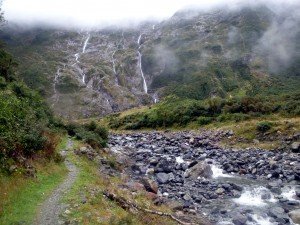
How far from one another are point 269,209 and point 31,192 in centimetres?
1920

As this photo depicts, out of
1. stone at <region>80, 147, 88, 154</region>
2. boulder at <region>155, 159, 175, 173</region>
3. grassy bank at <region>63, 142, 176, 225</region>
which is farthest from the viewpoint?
boulder at <region>155, 159, 175, 173</region>

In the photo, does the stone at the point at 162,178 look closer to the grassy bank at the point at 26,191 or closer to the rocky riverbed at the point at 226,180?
the rocky riverbed at the point at 226,180

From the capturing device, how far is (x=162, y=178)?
39938 mm

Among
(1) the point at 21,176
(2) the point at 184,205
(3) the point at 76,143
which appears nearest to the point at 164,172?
(3) the point at 76,143

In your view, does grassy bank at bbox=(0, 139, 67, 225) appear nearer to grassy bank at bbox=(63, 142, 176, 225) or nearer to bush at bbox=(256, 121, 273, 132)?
grassy bank at bbox=(63, 142, 176, 225)

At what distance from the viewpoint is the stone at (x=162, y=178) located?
3891 centimetres

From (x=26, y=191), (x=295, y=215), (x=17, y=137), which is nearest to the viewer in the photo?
(x=26, y=191)

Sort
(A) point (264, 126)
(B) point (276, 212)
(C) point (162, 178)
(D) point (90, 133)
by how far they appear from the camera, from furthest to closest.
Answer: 1. (A) point (264, 126)
2. (D) point (90, 133)
3. (C) point (162, 178)
4. (B) point (276, 212)

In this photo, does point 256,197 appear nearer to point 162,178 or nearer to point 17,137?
point 162,178

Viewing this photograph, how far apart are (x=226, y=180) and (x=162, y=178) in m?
7.50

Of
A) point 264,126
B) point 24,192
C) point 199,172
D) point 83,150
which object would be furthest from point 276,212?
point 264,126

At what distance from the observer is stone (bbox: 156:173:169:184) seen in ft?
128

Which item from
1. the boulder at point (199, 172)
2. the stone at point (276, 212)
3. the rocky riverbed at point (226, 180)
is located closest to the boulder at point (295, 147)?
the rocky riverbed at point (226, 180)

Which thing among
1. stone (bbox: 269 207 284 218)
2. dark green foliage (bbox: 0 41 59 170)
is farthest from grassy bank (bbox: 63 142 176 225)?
stone (bbox: 269 207 284 218)
